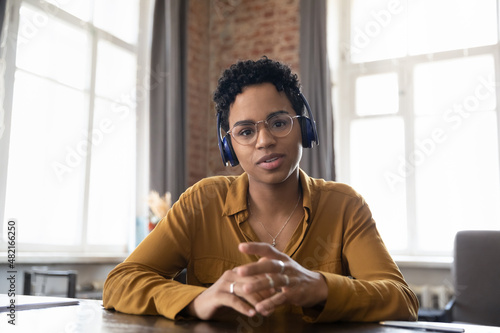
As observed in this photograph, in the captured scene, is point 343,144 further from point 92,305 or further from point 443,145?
point 92,305

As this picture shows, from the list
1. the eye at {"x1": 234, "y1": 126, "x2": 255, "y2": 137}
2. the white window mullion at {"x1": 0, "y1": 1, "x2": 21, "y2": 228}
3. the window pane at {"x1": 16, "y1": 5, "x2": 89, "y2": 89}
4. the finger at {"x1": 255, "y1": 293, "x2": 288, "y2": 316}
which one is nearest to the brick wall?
the window pane at {"x1": 16, "y1": 5, "x2": 89, "y2": 89}

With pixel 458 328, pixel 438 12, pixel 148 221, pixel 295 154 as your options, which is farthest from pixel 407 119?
pixel 458 328

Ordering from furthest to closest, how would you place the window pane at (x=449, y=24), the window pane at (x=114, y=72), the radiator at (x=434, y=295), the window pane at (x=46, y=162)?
the window pane at (x=449, y=24) < the window pane at (x=114, y=72) < the radiator at (x=434, y=295) < the window pane at (x=46, y=162)

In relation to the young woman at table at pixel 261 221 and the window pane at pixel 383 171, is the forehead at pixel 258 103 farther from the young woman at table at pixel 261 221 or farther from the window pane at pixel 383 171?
the window pane at pixel 383 171

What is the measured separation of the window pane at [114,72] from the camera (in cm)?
379

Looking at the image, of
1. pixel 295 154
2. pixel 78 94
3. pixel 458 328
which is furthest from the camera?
pixel 78 94

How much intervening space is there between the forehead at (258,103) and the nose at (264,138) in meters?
0.04

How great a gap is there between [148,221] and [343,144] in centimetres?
188

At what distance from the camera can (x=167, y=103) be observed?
13.9 ft

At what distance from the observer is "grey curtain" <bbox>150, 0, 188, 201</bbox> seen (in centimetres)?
414

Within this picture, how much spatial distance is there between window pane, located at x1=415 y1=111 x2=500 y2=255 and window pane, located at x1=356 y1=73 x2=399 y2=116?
1.16 ft

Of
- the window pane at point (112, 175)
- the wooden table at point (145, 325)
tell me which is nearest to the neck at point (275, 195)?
the wooden table at point (145, 325)

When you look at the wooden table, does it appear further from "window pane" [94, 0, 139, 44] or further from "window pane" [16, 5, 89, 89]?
"window pane" [94, 0, 139, 44]

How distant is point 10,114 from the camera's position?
2996 mm
